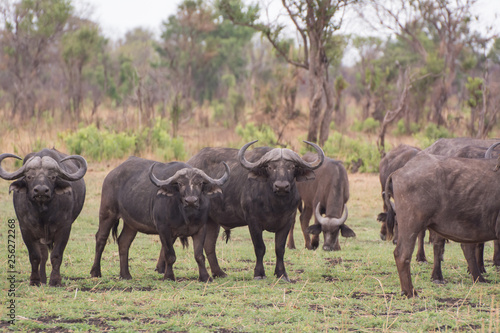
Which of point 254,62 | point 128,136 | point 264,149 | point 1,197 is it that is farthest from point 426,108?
point 264,149

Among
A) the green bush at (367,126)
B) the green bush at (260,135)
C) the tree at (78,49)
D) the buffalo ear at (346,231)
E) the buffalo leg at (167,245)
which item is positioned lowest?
the buffalo ear at (346,231)

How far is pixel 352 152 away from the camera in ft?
71.1

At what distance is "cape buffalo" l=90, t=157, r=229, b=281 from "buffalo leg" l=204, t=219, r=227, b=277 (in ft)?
1.09

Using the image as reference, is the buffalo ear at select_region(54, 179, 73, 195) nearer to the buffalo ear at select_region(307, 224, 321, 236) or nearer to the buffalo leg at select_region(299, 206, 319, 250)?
the buffalo ear at select_region(307, 224, 321, 236)

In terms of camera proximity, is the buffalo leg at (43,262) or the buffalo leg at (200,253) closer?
the buffalo leg at (43,262)

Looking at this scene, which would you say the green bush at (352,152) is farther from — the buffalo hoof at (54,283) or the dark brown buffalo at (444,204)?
the buffalo hoof at (54,283)

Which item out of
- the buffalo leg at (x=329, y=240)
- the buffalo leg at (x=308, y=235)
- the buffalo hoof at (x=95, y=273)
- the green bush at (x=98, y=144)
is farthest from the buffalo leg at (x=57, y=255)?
the green bush at (x=98, y=144)

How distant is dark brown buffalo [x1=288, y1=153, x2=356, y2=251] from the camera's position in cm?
1061

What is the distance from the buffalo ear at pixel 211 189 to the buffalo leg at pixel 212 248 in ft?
3.31

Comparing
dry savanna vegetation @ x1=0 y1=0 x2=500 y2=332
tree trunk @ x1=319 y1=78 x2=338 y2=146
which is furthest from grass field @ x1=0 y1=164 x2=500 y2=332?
tree trunk @ x1=319 y1=78 x2=338 y2=146

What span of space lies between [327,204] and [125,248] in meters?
4.00

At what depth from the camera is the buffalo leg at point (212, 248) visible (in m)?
8.46

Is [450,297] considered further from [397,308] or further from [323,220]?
[323,220]

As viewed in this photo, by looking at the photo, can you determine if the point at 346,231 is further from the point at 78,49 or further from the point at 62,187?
the point at 78,49
